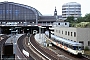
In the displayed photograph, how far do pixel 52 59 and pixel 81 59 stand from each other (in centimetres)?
474

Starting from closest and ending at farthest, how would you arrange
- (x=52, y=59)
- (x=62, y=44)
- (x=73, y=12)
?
1. (x=52, y=59)
2. (x=62, y=44)
3. (x=73, y=12)

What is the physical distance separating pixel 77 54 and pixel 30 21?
67.9 m

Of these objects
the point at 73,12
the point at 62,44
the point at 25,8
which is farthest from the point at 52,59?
the point at 73,12

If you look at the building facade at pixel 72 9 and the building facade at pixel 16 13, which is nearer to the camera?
the building facade at pixel 16 13

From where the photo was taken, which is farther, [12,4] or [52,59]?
[12,4]

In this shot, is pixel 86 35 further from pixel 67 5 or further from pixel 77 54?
pixel 67 5

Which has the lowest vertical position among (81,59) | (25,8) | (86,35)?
(81,59)

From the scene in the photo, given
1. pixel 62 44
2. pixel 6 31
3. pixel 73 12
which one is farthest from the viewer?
pixel 73 12

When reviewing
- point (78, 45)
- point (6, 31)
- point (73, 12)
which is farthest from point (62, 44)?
point (73, 12)

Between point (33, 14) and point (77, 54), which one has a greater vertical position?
point (33, 14)

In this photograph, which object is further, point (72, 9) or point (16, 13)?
point (72, 9)

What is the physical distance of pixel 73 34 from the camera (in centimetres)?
4869

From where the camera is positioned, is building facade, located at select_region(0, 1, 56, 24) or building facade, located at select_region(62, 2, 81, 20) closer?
building facade, located at select_region(0, 1, 56, 24)

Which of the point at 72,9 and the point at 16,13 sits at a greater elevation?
the point at 72,9
